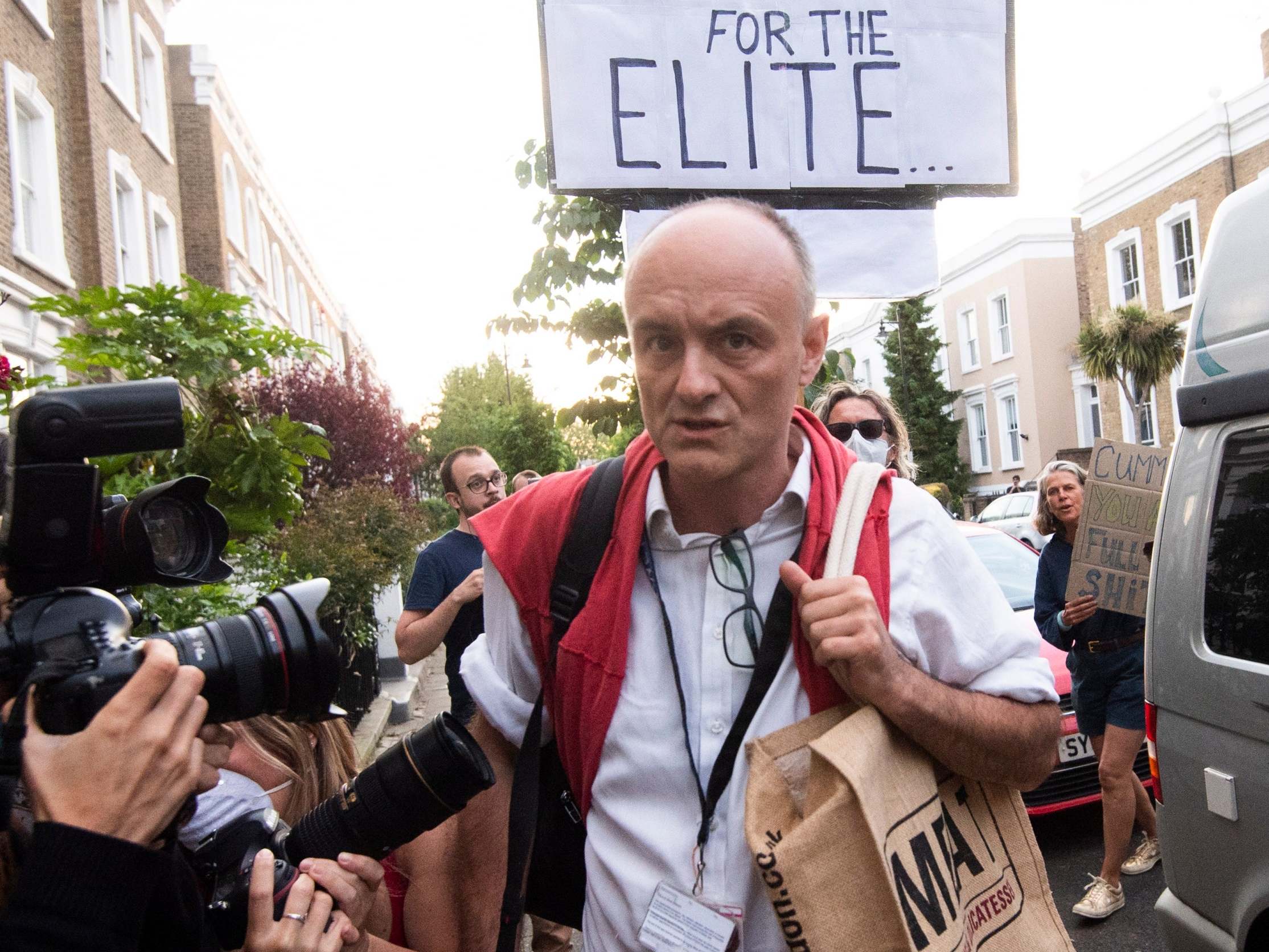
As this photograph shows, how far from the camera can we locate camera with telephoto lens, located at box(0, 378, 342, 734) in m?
1.20

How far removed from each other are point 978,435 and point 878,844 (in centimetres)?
3695

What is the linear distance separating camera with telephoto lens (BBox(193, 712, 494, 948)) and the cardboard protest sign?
328 centimetres

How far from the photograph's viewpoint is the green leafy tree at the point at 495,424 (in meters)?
27.3

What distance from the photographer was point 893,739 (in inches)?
58.3

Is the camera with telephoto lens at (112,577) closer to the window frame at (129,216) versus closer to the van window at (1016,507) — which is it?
the window frame at (129,216)

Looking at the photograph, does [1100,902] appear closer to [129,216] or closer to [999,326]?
[129,216]

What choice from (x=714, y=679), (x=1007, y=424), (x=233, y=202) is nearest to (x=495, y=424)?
(x=233, y=202)

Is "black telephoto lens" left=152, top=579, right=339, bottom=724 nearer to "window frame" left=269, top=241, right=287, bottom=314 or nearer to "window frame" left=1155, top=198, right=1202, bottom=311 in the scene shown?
"window frame" left=1155, top=198, right=1202, bottom=311

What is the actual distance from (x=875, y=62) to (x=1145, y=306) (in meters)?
25.6

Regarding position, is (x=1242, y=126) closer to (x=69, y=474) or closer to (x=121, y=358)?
(x=121, y=358)

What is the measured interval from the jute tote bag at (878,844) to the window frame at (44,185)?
12.3m

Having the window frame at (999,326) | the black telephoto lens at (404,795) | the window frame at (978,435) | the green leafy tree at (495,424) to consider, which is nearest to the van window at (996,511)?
the green leafy tree at (495,424)

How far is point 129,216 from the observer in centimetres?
1553

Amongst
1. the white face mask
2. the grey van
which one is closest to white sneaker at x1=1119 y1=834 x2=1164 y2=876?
the grey van
